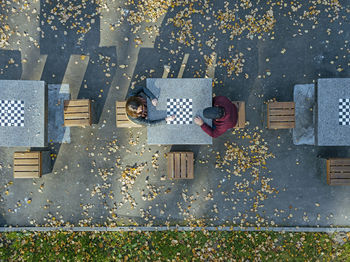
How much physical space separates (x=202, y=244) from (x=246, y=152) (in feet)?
8.03

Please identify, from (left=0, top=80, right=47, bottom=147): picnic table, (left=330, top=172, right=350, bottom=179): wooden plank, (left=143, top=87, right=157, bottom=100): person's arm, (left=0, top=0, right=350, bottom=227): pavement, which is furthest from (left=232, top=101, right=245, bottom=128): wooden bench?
(left=0, top=80, right=47, bottom=147): picnic table

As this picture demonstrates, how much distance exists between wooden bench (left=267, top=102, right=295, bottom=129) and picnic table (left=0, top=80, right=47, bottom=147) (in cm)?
502

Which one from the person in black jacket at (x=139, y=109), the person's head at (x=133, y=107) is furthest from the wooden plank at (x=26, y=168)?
the person's head at (x=133, y=107)

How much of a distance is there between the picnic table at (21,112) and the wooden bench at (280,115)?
5.02 meters

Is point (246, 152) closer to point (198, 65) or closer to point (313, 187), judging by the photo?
point (313, 187)

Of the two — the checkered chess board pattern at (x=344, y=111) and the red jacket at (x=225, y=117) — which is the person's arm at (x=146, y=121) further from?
the checkered chess board pattern at (x=344, y=111)

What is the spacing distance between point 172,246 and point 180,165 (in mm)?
2006

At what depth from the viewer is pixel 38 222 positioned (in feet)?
19.2

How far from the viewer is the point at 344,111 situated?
515 centimetres

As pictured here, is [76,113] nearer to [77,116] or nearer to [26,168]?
[77,116]

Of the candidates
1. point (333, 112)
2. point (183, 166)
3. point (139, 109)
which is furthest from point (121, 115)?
point (333, 112)

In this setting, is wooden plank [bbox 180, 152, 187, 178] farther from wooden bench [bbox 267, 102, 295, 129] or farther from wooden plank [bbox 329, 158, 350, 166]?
wooden plank [bbox 329, 158, 350, 166]

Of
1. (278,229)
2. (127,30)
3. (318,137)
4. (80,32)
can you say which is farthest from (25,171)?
(318,137)

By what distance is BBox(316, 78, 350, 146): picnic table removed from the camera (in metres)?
5.11
